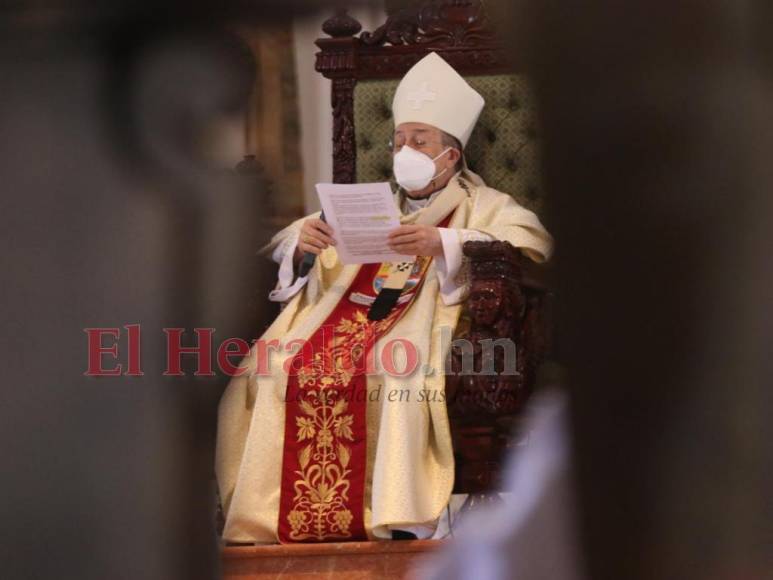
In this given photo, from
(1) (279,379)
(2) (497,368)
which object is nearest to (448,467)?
(2) (497,368)

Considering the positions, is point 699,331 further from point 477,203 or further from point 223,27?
point 477,203

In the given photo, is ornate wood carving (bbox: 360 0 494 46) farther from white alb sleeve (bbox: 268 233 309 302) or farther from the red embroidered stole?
the red embroidered stole

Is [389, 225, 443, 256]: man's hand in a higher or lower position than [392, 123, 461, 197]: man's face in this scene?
lower

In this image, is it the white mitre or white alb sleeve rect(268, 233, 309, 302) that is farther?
the white mitre

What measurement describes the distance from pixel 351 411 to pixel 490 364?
470 mm

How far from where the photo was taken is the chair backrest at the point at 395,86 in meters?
3.84

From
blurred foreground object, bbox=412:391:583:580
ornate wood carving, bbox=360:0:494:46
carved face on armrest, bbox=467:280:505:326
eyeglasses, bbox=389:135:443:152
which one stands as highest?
ornate wood carving, bbox=360:0:494:46

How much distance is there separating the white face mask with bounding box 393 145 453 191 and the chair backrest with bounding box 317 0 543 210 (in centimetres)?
17

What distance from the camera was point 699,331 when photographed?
0.22m

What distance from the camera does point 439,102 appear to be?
3730 mm

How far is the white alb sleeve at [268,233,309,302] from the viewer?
358 centimetres

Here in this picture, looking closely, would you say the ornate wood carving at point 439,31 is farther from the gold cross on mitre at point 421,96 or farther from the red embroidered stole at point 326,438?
the red embroidered stole at point 326,438

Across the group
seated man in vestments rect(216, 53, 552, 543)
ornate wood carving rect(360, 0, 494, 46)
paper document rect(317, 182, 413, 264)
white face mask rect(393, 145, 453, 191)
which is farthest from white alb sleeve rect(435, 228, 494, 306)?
ornate wood carving rect(360, 0, 494, 46)

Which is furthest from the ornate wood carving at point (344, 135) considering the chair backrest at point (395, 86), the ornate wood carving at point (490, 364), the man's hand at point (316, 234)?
the ornate wood carving at point (490, 364)
